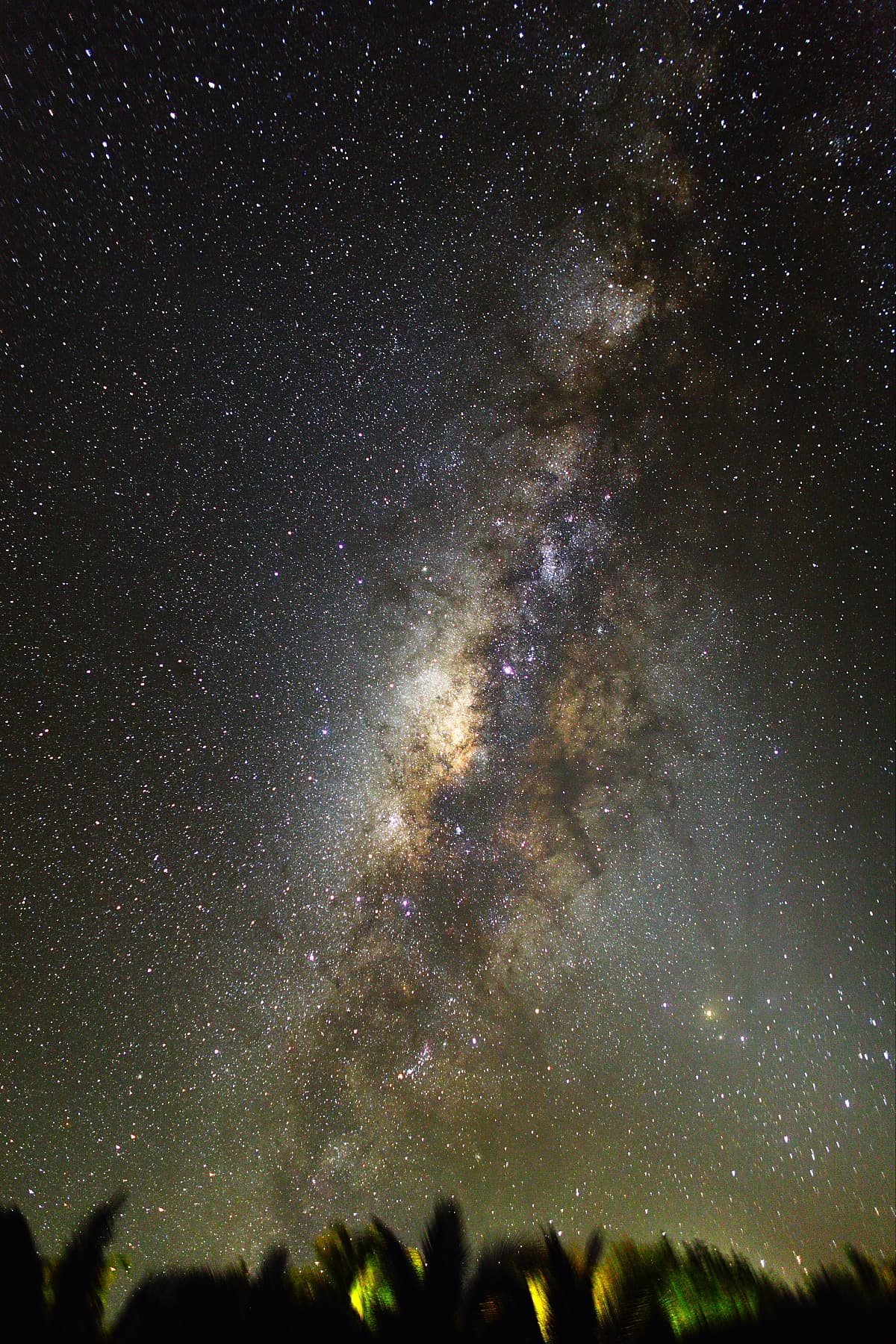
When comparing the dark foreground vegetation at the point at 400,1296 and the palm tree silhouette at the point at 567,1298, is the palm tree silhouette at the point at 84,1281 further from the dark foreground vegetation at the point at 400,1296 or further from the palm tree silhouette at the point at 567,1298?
the palm tree silhouette at the point at 567,1298

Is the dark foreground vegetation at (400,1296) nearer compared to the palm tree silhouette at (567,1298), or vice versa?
the dark foreground vegetation at (400,1296)

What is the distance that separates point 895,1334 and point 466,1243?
14.2 ft

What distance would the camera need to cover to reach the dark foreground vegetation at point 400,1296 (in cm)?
448

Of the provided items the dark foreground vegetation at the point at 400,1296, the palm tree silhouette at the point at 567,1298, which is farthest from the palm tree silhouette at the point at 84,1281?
the palm tree silhouette at the point at 567,1298

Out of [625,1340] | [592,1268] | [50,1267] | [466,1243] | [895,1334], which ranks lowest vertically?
[895,1334]

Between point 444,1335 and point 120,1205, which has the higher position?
point 120,1205

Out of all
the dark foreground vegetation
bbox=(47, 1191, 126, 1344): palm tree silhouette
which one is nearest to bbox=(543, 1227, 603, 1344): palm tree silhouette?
the dark foreground vegetation

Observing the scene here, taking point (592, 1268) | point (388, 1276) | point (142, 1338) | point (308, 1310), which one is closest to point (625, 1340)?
point (592, 1268)

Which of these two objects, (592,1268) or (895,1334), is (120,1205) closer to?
(592,1268)

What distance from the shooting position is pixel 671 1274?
558cm

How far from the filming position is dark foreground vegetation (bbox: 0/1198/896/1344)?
448 cm

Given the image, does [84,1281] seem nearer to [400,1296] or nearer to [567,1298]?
[400,1296]

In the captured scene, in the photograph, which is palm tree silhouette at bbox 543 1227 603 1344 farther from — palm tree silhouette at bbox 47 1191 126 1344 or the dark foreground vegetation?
palm tree silhouette at bbox 47 1191 126 1344

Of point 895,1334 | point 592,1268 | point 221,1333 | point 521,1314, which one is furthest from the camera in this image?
point 895,1334
